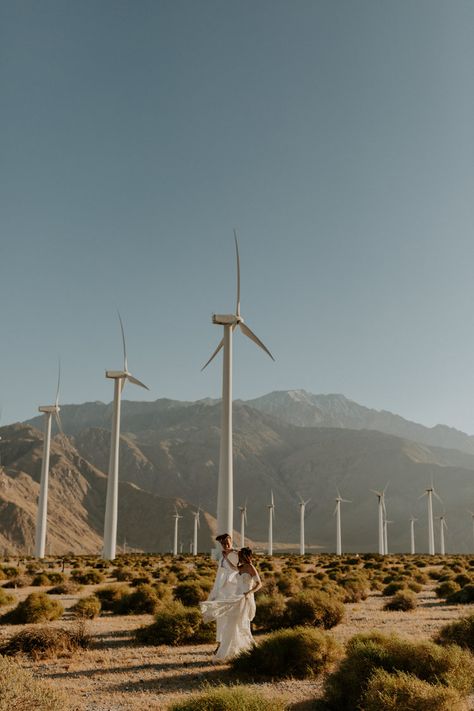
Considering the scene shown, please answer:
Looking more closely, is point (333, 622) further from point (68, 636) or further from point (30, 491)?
point (30, 491)

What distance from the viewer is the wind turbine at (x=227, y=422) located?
3991cm

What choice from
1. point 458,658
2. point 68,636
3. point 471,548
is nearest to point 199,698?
point 458,658

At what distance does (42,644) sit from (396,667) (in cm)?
831

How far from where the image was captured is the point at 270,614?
19.6 metres

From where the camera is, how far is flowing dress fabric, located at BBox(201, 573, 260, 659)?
13.9 meters

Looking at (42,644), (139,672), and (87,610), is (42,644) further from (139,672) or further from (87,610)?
(87,610)

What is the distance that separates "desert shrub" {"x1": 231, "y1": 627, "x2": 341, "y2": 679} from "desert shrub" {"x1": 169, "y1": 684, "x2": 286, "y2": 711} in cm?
439

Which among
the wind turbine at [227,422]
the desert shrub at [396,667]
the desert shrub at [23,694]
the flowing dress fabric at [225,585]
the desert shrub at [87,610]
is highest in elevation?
the wind turbine at [227,422]

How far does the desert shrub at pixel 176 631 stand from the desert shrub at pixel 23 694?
354 inches

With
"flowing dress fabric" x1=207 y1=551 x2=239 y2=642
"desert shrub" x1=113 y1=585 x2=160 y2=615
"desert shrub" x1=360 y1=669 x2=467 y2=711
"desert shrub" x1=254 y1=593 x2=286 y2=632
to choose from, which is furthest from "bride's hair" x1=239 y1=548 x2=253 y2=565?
"desert shrub" x1=113 y1=585 x2=160 y2=615

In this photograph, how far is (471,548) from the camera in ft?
A: 632

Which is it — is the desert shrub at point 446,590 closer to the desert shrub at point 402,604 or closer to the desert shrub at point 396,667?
the desert shrub at point 402,604

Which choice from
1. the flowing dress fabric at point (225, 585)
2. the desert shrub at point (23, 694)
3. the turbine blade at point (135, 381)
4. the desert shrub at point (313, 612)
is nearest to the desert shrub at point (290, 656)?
the flowing dress fabric at point (225, 585)

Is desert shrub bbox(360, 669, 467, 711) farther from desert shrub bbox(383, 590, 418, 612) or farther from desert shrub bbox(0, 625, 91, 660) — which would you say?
desert shrub bbox(383, 590, 418, 612)
